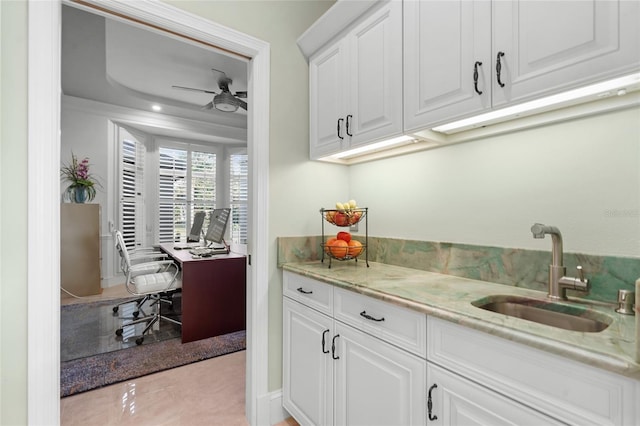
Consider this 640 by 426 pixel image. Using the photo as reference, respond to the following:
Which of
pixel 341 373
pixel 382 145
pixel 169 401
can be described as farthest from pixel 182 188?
pixel 341 373

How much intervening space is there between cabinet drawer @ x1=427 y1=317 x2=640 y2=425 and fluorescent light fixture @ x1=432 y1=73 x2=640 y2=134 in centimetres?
78

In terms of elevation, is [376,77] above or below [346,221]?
above

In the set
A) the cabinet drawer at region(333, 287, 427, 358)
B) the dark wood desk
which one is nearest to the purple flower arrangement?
the dark wood desk

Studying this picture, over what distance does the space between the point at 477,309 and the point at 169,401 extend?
6.77ft

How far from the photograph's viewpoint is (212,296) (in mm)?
3062

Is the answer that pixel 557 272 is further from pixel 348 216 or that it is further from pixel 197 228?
pixel 197 228

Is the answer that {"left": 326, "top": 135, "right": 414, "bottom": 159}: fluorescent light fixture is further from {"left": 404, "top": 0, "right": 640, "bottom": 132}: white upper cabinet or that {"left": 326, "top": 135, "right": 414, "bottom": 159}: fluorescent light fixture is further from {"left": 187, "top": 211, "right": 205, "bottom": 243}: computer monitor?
{"left": 187, "top": 211, "right": 205, "bottom": 243}: computer monitor

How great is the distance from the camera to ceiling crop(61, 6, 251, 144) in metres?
3.05

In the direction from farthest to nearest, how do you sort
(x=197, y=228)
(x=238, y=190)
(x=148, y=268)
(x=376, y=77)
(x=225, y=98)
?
(x=238, y=190)
(x=197, y=228)
(x=225, y=98)
(x=148, y=268)
(x=376, y=77)

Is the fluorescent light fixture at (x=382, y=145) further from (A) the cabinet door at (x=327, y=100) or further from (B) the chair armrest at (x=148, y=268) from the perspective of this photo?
(B) the chair armrest at (x=148, y=268)

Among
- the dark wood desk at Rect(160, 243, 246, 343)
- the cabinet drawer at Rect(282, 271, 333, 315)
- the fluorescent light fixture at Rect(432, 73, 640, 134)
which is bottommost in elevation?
the dark wood desk at Rect(160, 243, 246, 343)

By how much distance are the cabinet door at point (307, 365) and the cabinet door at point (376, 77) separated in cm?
98

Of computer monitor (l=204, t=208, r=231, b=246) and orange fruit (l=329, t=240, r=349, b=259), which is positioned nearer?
orange fruit (l=329, t=240, r=349, b=259)

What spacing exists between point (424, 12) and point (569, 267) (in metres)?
1.18
